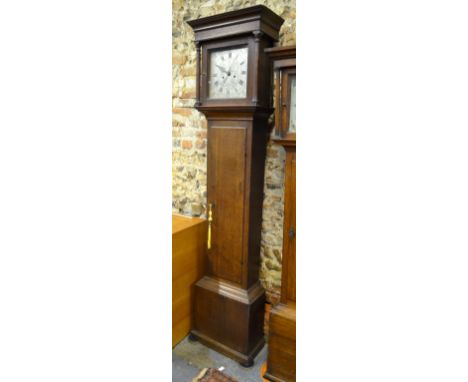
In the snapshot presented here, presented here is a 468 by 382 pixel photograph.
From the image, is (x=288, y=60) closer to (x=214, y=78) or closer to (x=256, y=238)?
(x=214, y=78)

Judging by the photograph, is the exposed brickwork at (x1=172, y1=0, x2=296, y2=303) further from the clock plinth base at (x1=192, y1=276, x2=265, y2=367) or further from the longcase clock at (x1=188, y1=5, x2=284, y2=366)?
the clock plinth base at (x1=192, y1=276, x2=265, y2=367)

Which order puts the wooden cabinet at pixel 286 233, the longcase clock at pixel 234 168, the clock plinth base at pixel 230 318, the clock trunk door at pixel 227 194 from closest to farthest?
1. the wooden cabinet at pixel 286 233
2. the longcase clock at pixel 234 168
3. the clock trunk door at pixel 227 194
4. the clock plinth base at pixel 230 318

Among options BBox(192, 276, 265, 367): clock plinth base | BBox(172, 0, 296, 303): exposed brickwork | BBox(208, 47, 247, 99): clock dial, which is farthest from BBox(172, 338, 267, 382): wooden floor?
BBox(208, 47, 247, 99): clock dial

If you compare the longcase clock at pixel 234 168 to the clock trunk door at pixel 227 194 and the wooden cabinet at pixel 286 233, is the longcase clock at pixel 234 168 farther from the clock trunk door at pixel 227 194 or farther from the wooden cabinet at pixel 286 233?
the wooden cabinet at pixel 286 233

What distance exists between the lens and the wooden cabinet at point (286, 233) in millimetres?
1756

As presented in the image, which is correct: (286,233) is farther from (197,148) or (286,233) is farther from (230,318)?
(197,148)

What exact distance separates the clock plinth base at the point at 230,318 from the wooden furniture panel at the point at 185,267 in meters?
0.06

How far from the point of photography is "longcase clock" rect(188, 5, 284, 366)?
6.17ft

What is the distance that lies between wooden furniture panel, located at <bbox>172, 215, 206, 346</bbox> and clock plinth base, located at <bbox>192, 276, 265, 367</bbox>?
63 millimetres

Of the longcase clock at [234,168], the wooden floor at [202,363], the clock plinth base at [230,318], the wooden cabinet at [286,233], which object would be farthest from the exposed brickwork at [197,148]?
the wooden floor at [202,363]

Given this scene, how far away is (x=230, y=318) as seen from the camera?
2178 millimetres

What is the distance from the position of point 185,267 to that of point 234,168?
75cm

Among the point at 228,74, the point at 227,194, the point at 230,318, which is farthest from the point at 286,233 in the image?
the point at 228,74
